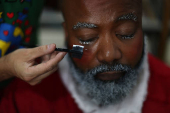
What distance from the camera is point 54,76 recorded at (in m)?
1.11

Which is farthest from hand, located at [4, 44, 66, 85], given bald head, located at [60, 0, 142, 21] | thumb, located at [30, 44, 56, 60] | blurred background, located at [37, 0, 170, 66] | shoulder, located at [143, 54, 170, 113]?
blurred background, located at [37, 0, 170, 66]

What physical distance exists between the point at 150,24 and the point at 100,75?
5.00 feet

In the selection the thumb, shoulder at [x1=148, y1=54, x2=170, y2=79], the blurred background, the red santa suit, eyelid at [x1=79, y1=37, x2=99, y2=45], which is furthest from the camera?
the blurred background

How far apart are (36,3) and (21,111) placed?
59 cm

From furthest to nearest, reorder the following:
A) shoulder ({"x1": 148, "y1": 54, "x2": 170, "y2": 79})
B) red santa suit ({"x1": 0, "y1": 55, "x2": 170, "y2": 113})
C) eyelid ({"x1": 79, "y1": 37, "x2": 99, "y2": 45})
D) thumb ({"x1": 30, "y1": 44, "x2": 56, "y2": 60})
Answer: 1. shoulder ({"x1": 148, "y1": 54, "x2": 170, "y2": 79})
2. red santa suit ({"x1": 0, "y1": 55, "x2": 170, "y2": 113})
3. eyelid ({"x1": 79, "y1": 37, "x2": 99, "y2": 45})
4. thumb ({"x1": 30, "y1": 44, "x2": 56, "y2": 60})

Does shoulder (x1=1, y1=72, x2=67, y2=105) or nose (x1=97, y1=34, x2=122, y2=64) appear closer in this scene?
nose (x1=97, y1=34, x2=122, y2=64)

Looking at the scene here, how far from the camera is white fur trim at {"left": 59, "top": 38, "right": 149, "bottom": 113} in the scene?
98cm

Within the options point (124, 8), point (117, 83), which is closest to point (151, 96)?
point (117, 83)

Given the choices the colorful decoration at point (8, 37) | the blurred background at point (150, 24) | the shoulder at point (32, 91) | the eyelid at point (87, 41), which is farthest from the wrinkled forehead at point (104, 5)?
the blurred background at point (150, 24)

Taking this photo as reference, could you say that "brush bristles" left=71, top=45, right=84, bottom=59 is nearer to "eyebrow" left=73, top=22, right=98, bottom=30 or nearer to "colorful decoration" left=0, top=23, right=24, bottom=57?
"eyebrow" left=73, top=22, right=98, bottom=30

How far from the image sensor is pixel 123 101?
992mm

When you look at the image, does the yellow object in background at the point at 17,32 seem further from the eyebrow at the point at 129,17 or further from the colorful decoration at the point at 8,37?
the eyebrow at the point at 129,17

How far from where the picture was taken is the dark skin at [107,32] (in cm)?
79

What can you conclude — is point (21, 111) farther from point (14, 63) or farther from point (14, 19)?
point (14, 19)
